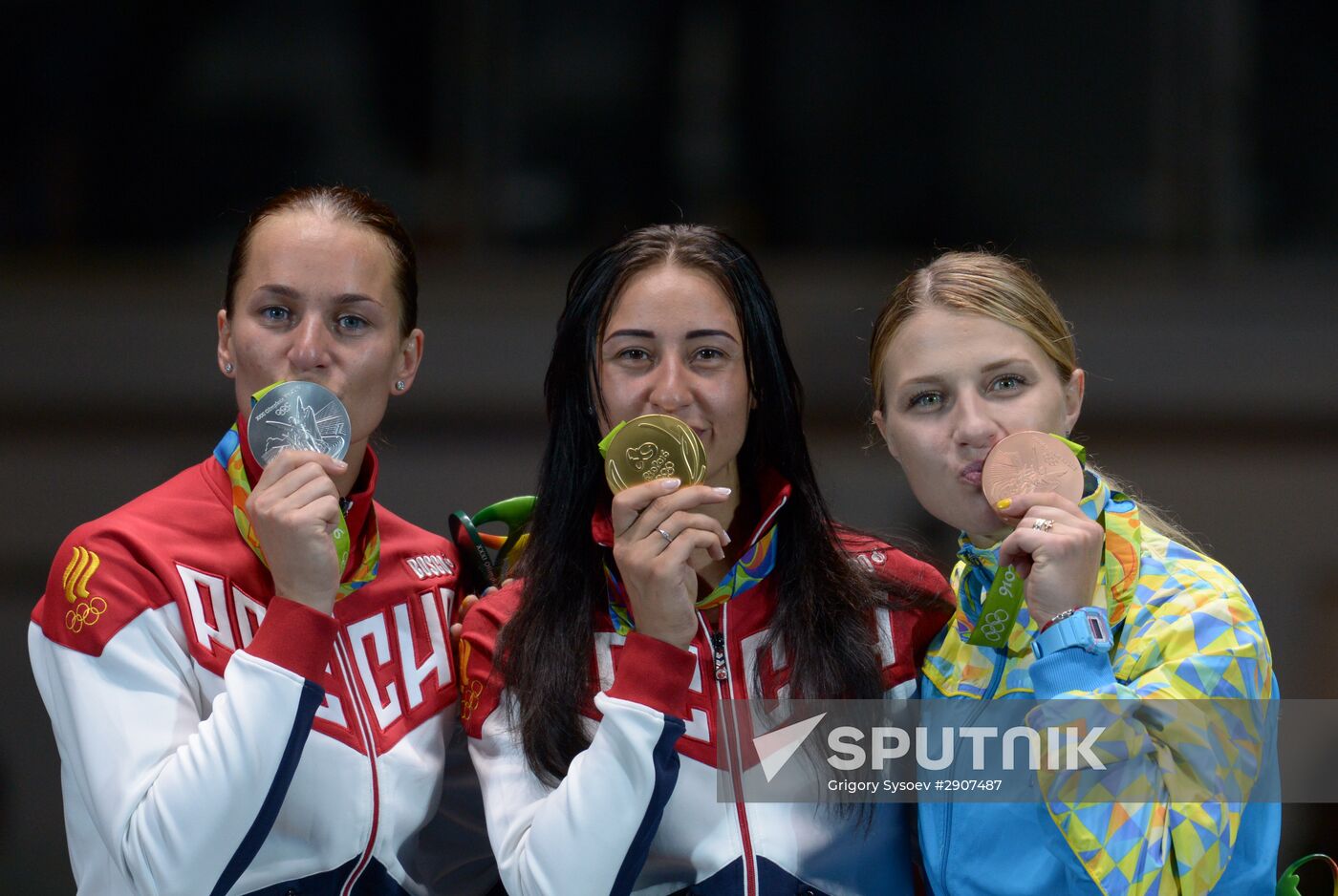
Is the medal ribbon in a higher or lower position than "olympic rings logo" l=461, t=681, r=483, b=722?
higher

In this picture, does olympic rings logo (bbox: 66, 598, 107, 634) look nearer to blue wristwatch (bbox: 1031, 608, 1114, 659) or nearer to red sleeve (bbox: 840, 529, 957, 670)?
red sleeve (bbox: 840, 529, 957, 670)

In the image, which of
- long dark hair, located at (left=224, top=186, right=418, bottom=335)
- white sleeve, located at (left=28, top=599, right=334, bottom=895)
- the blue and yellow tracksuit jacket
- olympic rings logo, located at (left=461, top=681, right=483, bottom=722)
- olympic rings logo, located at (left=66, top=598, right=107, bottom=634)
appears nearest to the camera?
the blue and yellow tracksuit jacket

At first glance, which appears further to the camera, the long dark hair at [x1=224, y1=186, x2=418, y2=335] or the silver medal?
the long dark hair at [x1=224, y1=186, x2=418, y2=335]

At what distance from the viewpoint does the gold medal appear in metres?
2.29

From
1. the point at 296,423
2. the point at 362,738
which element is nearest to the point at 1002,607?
the point at 362,738

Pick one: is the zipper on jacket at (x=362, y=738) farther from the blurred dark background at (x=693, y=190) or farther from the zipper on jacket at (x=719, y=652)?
the blurred dark background at (x=693, y=190)

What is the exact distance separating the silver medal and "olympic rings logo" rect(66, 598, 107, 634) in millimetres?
329

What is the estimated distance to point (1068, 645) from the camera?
207cm

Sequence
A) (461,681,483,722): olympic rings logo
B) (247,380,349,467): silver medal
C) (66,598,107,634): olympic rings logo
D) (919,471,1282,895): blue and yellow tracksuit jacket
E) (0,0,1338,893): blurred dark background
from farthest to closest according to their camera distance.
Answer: (0,0,1338,893): blurred dark background, (461,681,483,722): olympic rings logo, (247,380,349,467): silver medal, (66,598,107,634): olympic rings logo, (919,471,1282,895): blue and yellow tracksuit jacket

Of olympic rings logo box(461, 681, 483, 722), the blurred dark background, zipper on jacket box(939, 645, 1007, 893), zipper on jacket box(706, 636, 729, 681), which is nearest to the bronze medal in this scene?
zipper on jacket box(939, 645, 1007, 893)

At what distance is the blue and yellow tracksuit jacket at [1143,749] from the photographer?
6.73 ft

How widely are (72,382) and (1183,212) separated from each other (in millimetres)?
4208

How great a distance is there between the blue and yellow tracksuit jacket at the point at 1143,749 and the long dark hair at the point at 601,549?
27cm

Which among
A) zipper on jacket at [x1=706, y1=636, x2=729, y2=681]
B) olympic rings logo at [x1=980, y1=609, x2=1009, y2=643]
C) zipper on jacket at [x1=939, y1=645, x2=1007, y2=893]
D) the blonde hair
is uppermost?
the blonde hair
